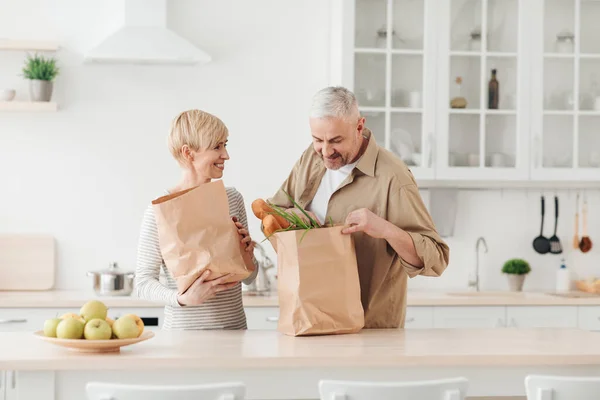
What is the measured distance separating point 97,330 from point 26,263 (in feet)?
7.63

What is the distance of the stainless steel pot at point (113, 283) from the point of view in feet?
12.9

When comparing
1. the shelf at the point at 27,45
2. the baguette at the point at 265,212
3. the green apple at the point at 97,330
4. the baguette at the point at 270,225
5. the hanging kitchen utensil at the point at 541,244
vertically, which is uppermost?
the shelf at the point at 27,45

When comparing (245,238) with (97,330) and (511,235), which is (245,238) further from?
(511,235)

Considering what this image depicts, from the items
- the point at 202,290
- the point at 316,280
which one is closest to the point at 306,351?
the point at 316,280

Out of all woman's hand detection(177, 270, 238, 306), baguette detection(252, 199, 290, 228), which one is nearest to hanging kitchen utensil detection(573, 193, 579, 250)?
baguette detection(252, 199, 290, 228)

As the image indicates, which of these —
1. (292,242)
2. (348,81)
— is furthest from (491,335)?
(348,81)

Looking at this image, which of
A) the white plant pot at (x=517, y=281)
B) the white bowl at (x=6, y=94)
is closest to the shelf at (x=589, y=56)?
the white plant pot at (x=517, y=281)

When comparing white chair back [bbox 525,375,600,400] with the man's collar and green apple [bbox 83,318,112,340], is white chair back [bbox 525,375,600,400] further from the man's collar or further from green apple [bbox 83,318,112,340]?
green apple [bbox 83,318,112,340]

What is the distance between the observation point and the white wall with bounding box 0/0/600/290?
4281mm

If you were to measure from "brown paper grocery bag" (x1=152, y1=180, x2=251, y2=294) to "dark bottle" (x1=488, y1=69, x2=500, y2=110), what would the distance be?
2371mm

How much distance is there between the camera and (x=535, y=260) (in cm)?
464

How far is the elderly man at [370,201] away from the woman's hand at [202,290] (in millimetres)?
414

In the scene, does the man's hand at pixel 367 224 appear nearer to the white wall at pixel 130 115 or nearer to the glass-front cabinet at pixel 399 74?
the glass-front cabinet at pixel 399 74

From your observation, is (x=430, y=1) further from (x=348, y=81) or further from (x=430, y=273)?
(x=430, y=273)
